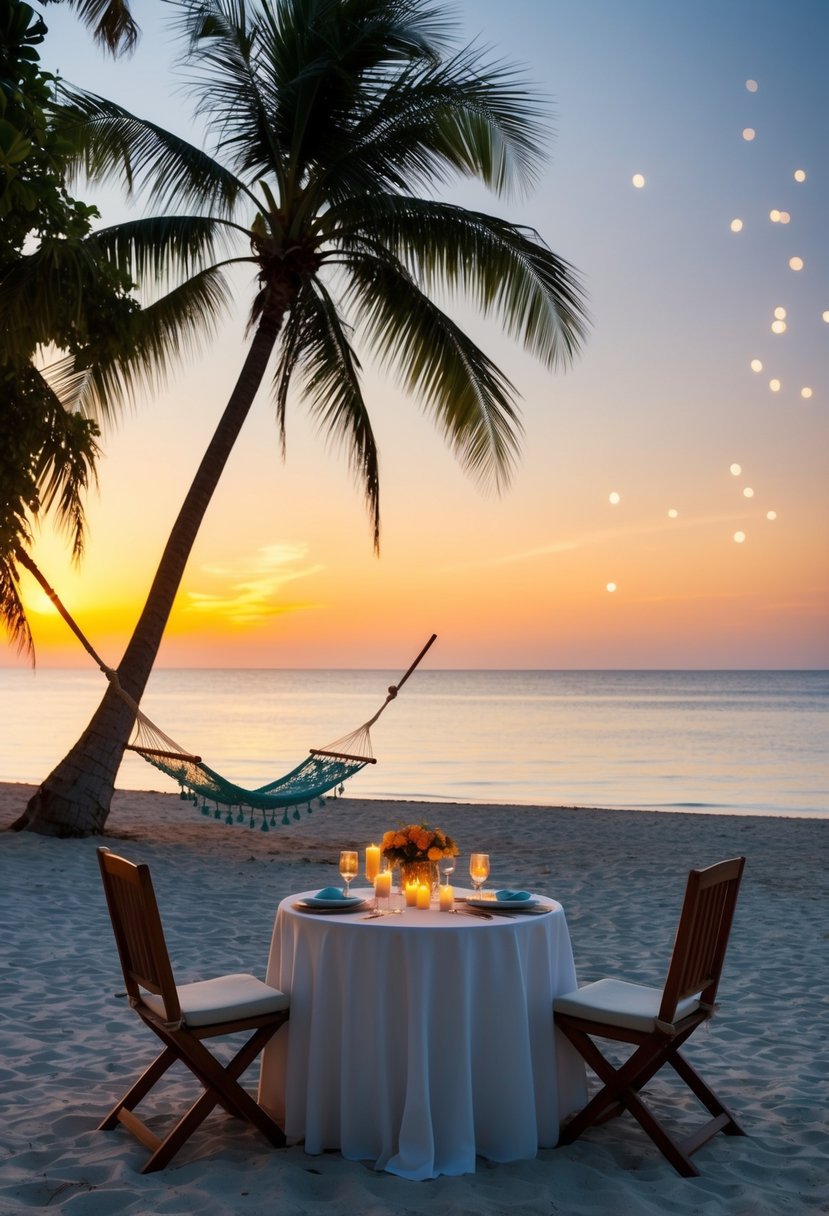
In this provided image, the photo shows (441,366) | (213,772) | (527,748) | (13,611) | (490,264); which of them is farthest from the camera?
(527,748)

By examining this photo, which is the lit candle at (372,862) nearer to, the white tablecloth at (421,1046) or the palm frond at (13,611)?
the white tablecloth at (421,1046)

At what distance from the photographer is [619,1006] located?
2.80 m

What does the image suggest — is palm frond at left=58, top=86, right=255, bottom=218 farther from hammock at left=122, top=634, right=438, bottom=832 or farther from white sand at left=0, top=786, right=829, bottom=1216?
white sand at left=0, top=786, right=829, bottom=1216

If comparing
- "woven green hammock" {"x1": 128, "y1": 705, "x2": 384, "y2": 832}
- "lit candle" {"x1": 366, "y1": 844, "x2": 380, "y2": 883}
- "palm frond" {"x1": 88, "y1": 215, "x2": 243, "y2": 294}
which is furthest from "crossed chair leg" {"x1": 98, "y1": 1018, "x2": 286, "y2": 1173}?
"palm frond" {"x1": 88, "y1": 215, "x2": 243, "y2": 294}

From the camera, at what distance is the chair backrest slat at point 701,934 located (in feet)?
8.68

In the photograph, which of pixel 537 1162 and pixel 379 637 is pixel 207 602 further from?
pixel 537 1162

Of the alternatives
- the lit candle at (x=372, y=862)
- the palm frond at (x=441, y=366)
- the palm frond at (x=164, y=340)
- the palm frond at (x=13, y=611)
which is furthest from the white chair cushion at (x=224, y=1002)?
the palm frond at (x=13, y=611)

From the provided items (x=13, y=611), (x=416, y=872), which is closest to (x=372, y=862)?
(x=416, y=872)

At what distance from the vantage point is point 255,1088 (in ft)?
11.0

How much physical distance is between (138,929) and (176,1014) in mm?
245

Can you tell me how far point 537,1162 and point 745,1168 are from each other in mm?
534

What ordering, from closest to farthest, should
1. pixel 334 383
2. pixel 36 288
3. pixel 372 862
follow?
pixel 372 862 → pixel 36 288 → pixel 334 383

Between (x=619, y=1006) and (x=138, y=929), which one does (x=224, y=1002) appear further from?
(x=619, y=1006)

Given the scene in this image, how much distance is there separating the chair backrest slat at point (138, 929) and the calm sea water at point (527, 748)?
1228 centimetres
